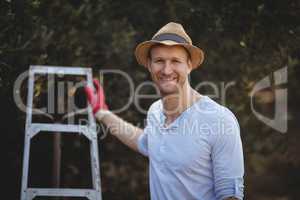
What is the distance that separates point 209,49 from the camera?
6.47 metres

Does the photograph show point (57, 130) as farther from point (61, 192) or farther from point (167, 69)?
point (167, 69)

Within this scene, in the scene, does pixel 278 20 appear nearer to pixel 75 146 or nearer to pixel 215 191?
pixel 215 191

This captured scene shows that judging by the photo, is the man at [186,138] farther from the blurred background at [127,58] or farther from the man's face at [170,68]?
the blurred background at [127,58]

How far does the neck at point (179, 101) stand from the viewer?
447cm

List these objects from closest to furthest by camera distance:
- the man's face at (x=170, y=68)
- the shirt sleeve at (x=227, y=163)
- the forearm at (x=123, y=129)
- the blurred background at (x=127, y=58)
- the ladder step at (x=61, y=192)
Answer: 1. the shirt sleeve at (x=227, y=163)
2. the man's face at (x=170, y=68)
3. the ladder step at (x=61, y=192)
4. the forearm at (x=123, y=129)
5. the blurred background at (x=127, y=58)

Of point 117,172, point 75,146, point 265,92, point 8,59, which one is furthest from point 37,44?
point 265,92

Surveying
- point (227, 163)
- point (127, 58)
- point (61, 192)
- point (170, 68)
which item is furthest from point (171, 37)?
point (127, 58)

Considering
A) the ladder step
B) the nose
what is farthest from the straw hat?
the ladder step

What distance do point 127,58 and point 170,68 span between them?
103 inches

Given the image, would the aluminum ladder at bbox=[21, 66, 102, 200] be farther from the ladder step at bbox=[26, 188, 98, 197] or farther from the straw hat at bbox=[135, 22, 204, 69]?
the straw hat at bbox=[135, 22, 204, 69]

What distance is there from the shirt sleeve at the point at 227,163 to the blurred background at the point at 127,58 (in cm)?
176

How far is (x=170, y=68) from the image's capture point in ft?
→ 14.3

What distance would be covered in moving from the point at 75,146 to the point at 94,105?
60.1 inches
